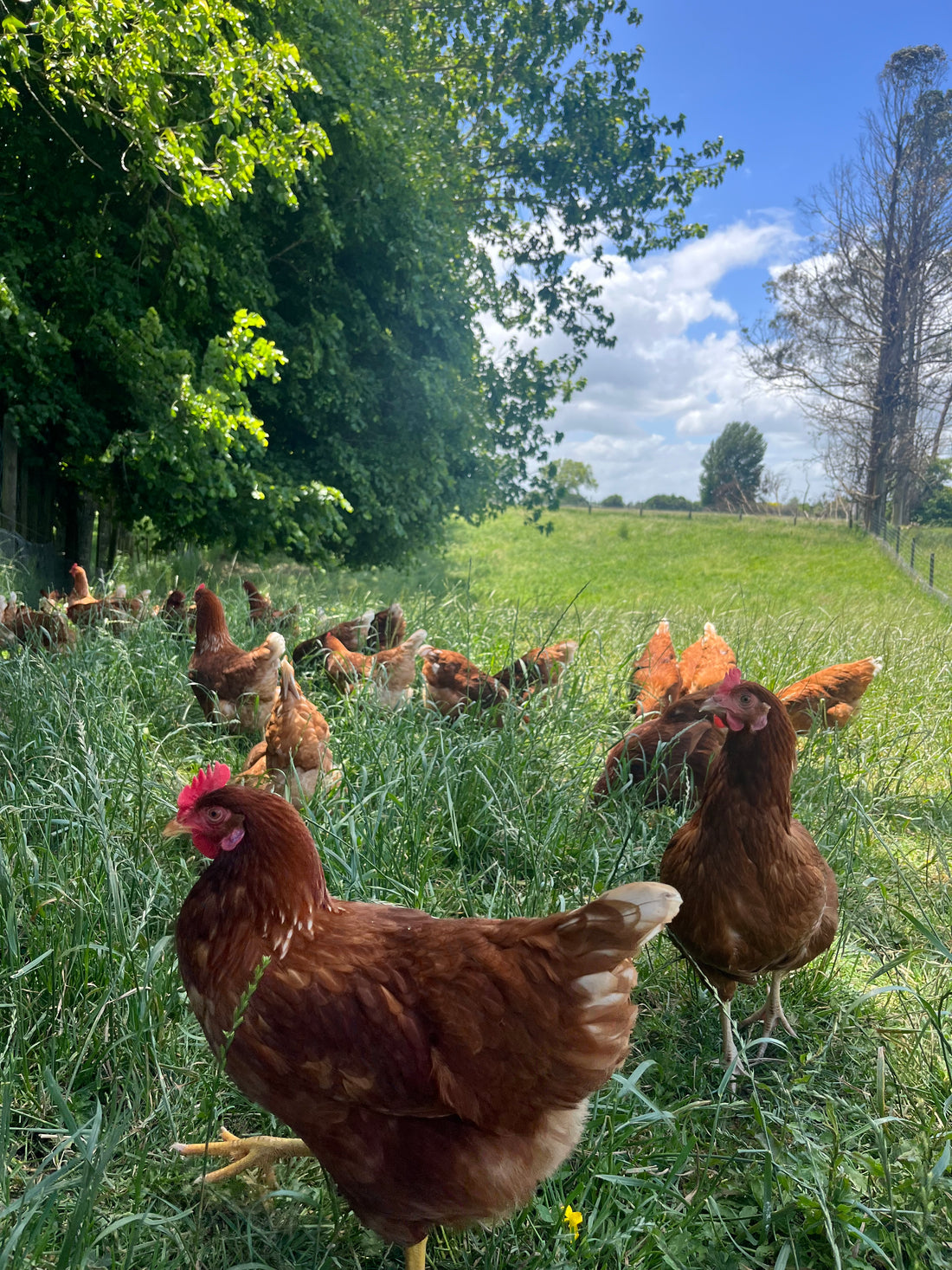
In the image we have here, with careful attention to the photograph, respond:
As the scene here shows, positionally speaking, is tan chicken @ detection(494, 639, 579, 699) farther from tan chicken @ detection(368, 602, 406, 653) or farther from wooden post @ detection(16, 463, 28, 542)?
wooden post @ detection(16, 463, 28, 542)

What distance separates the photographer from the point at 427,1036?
4.89ft

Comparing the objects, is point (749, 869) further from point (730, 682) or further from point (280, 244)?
point (280, 244)

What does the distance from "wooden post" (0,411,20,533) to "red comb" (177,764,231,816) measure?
6.96 m

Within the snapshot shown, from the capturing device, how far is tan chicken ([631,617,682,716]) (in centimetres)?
454

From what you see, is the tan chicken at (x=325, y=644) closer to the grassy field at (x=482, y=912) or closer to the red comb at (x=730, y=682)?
the grassy field at (x=482, y=912)

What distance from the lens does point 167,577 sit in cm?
898

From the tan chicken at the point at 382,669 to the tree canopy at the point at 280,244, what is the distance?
3.07m

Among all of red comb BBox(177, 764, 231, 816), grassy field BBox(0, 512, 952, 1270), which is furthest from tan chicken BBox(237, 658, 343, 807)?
red comb BBox(177, 764, 231, 816)

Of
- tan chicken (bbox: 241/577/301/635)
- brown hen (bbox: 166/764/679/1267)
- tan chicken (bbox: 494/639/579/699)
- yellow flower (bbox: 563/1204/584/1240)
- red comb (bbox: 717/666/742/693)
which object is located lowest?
yellow flower (bbox: 563/1204/584/1240)

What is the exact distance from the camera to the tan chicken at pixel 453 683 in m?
4.65

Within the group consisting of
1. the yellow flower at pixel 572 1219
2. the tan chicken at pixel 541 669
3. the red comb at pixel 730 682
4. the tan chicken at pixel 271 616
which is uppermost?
the red comb at pixel 730 682

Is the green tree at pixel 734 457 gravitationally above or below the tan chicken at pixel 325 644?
above

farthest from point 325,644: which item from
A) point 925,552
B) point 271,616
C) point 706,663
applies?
point 925,552

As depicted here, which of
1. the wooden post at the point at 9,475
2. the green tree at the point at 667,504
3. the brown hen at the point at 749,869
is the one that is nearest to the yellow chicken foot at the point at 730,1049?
the brown hen at the point at 749,869
